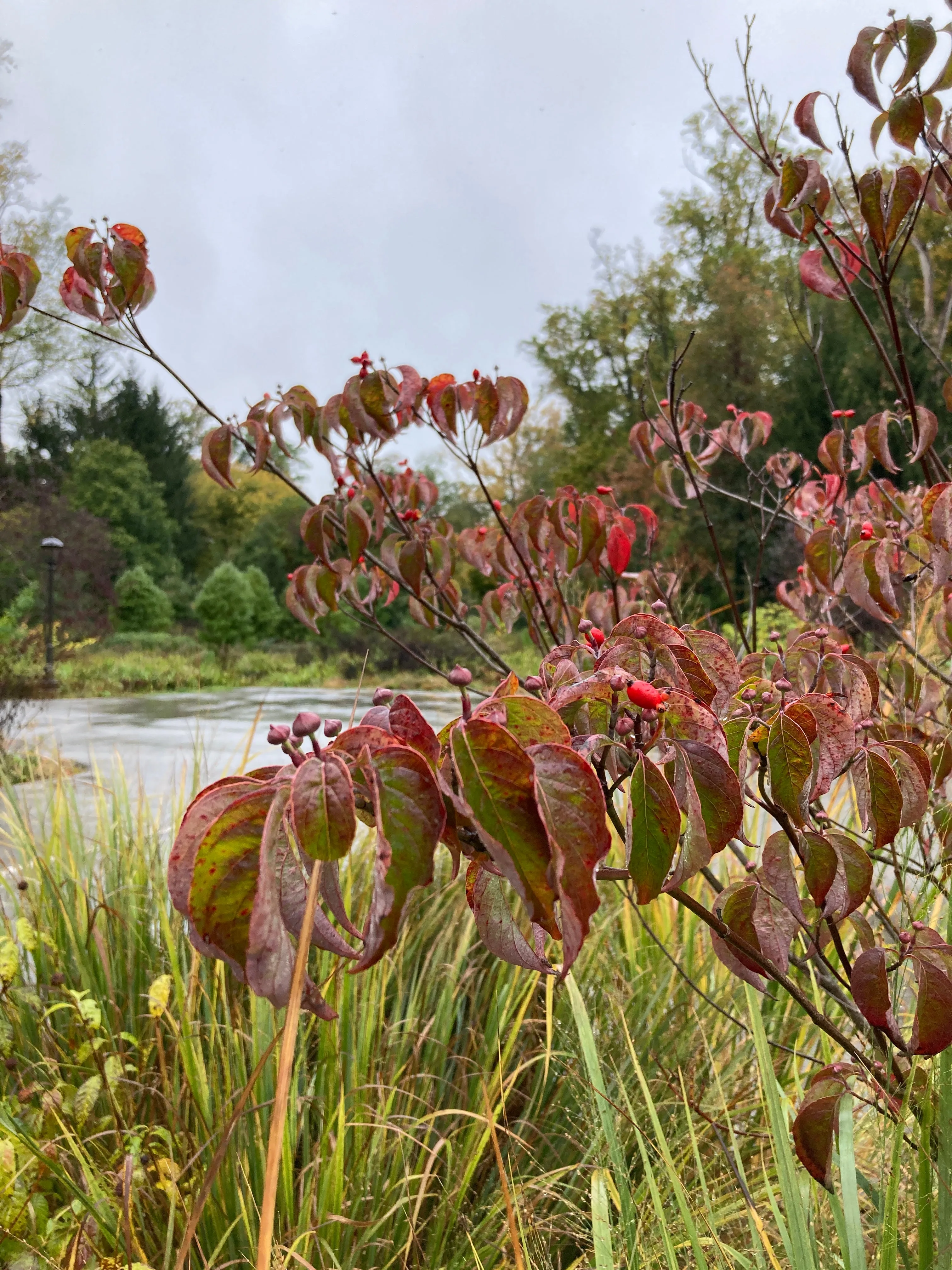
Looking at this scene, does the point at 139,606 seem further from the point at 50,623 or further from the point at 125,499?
the point at 50,623

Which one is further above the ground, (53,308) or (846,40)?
(53,308)

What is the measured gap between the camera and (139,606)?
19.8 meters

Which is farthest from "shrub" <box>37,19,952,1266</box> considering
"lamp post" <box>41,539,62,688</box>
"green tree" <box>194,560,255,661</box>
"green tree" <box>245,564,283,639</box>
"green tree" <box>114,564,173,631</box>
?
"green tree" <box>114,564,173,631</box>

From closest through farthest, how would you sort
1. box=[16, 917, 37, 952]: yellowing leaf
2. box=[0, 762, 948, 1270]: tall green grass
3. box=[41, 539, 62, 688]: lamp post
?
box=[0, 762, 948, 1270]: tall green grass, box=[16, 917, 37, 952]: yellowing leaf, box=[41, 539, 62, 688]: lamp post

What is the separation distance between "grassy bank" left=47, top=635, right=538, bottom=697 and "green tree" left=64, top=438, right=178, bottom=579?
6.19 meters

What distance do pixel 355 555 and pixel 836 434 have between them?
1.01 metres

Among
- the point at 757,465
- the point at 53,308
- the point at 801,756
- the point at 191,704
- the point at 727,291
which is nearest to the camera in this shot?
the point at 801,756

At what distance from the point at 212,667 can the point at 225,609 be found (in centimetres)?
217

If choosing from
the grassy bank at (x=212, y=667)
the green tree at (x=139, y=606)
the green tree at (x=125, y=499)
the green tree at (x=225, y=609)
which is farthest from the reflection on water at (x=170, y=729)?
the green tree at (x=125, y=499)

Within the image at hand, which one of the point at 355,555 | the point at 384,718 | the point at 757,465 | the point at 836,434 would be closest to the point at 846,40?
the point at 836,434

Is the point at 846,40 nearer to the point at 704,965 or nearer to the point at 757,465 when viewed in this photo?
the point at 704,965

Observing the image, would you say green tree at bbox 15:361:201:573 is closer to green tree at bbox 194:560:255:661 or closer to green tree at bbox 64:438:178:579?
green tree at bbox 64:438:178:579

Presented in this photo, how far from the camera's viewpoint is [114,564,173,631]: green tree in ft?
64.6

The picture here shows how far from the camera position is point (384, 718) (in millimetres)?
565
